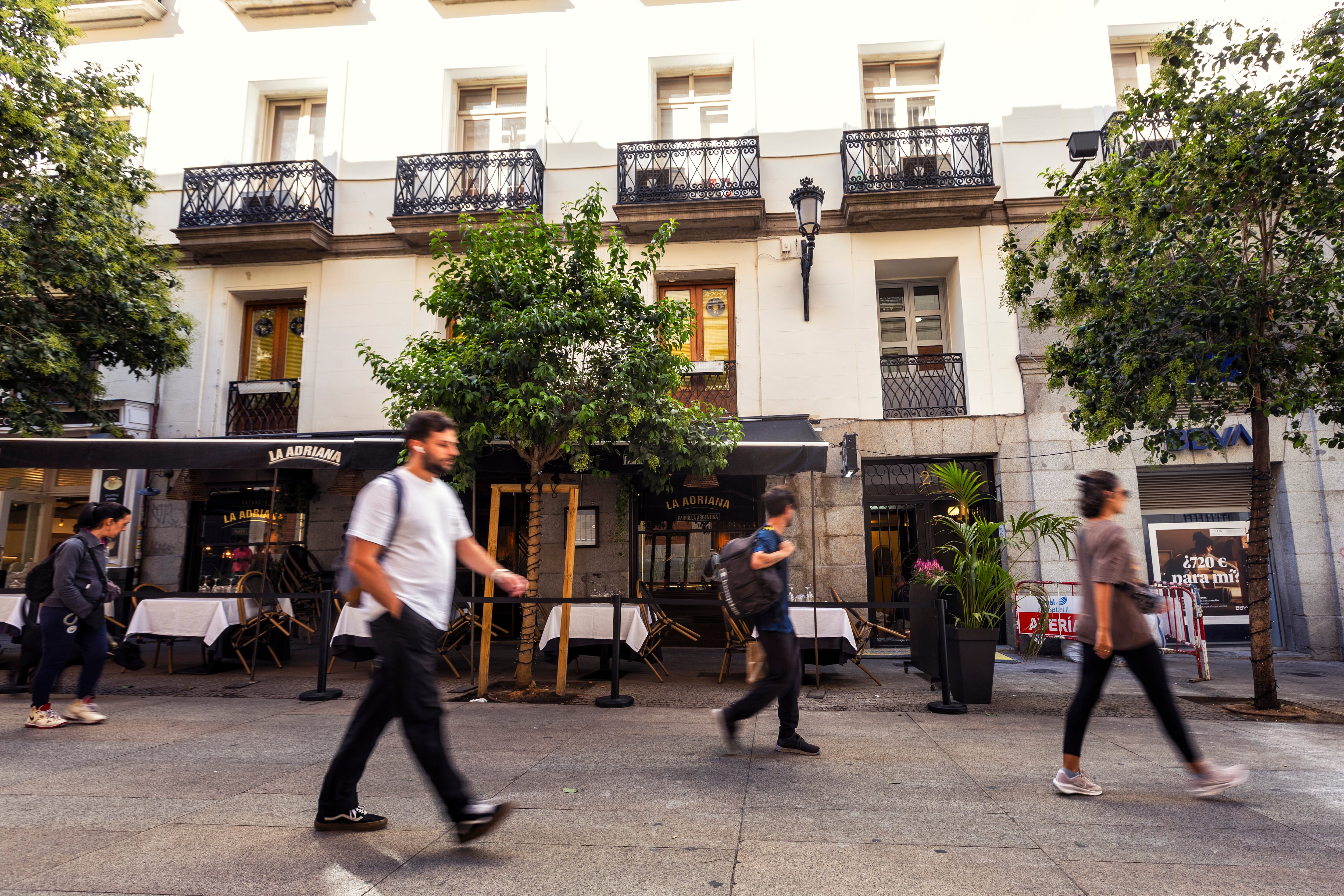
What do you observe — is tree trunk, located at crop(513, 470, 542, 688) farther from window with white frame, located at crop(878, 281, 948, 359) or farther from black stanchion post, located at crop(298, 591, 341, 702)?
window with white frame, located at crop(878, 281, 948, 359)

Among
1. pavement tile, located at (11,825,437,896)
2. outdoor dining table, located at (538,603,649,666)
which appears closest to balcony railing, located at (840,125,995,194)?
outdoor dining table, located at (538,603,649,666)

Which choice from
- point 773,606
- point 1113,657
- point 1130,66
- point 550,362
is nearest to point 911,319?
point 1130,66

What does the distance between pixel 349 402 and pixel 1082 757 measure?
10924mm

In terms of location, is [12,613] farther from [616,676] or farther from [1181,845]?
[1181,845]

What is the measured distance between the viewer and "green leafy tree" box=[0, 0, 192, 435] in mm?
8836

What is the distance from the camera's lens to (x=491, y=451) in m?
9.21

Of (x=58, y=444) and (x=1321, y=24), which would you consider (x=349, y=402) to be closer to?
(x=58, y=444)

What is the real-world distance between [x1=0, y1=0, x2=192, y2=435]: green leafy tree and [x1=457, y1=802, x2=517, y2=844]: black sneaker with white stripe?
917cm

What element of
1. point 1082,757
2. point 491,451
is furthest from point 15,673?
point 1082,757

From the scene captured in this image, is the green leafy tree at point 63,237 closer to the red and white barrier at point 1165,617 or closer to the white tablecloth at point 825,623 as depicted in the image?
the white tablecloth at point 825,623

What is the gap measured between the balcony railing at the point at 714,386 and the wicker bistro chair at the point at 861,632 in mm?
3451

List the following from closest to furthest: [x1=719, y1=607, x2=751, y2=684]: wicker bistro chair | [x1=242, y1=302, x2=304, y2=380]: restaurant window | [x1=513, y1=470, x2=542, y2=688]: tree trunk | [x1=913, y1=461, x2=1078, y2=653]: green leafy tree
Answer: [x1=913, y1=461, x2=1078, y2=653]: green leafy tree < [x1=513, y1=470, x2=542, y2=688]: tree trunk < [x1=719, y1=607, x2=751, y2=684]: wicker bistro chair < [x1=242, y1=302, x2=304, y2=380]: restaurant window

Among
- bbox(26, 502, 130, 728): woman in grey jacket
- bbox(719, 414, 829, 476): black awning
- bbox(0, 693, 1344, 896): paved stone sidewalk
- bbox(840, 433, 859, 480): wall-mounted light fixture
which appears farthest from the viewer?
bbox(840, 433, 859, 480): wall-mounted light fixture

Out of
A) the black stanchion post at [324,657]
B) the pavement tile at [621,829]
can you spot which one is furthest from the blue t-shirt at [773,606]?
the black stanchion post at [324,657]
